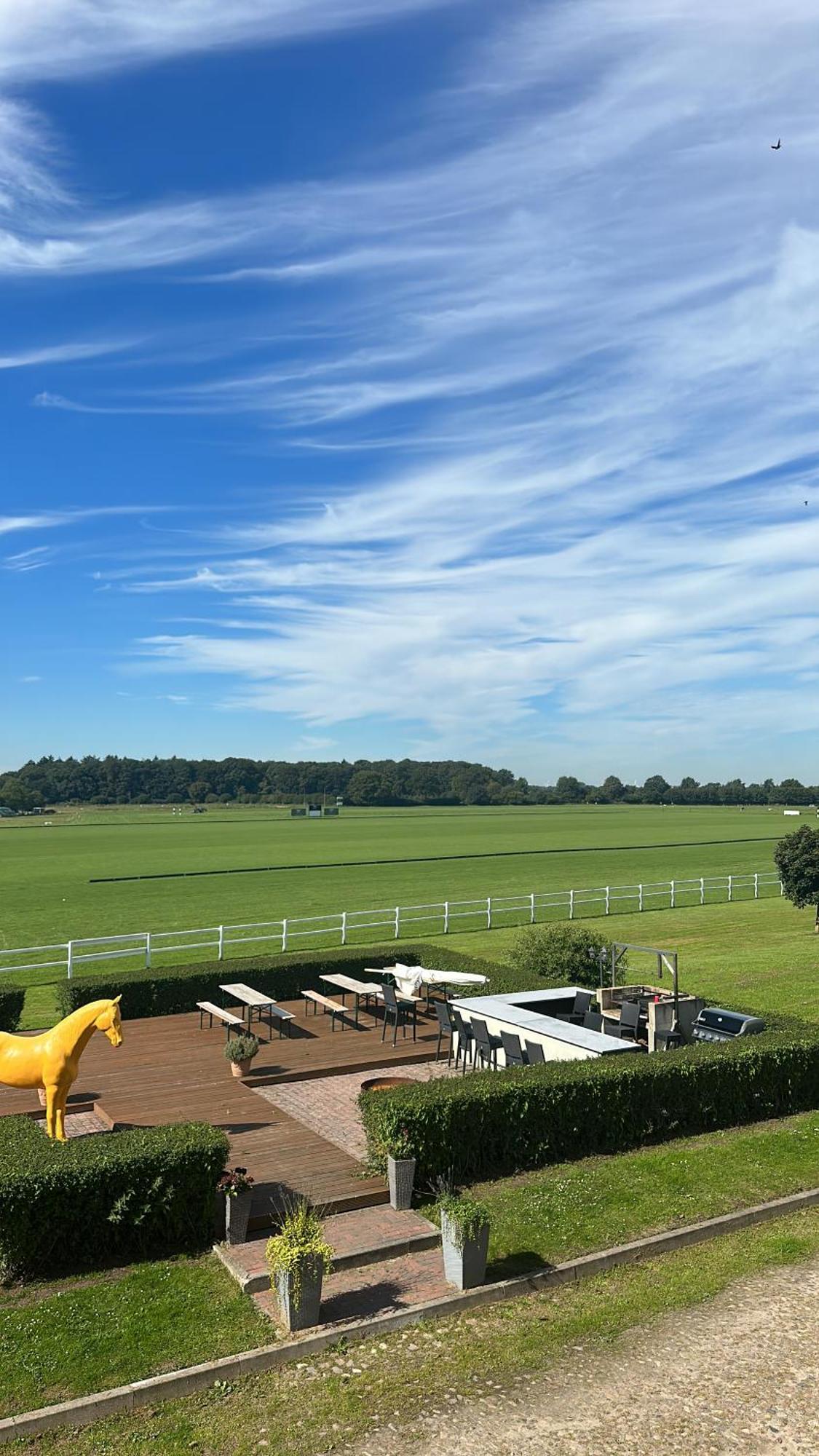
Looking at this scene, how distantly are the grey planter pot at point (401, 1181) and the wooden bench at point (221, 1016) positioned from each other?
715cm

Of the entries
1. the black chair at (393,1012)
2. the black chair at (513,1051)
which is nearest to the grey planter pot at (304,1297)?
the black chair at (513,1051)

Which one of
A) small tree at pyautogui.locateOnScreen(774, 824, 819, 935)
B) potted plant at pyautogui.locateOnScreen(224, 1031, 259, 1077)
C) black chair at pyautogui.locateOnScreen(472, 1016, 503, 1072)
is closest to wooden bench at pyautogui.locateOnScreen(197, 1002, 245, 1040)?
potted plant at pyautogui.locateOnScreen(224, 1031, 259, 1077)

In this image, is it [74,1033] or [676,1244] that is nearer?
[676,1244]

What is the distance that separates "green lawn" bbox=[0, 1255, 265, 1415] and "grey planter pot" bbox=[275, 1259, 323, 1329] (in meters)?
0.23

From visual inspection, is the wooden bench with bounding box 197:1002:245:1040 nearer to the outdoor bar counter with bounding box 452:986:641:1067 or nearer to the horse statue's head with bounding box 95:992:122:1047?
the outdoor bar counter with bounding box 452:986:641:1067

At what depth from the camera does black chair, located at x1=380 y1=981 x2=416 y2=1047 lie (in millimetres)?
18938

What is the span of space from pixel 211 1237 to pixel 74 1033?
301cm

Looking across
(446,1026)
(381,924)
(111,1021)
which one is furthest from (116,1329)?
(381,924)

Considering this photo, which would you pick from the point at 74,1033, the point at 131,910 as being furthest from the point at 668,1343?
the point at 131,910

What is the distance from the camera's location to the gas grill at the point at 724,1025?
1680 cm

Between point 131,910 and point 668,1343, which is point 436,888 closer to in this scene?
point 131,910

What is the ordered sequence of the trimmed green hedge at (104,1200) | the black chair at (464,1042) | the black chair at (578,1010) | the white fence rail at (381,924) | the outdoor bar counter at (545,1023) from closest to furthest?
Answer: the trimmed green hedge at (104,1200) → the outdoor bar counter at (545,1023) → the black chair at (464,1042) → the black chair at (578,1010) → the white fence rail at (381,924)

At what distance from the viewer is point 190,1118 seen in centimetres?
1439

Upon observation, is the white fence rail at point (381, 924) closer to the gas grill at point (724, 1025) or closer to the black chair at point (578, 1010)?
the black chair at point (578, 1010)
